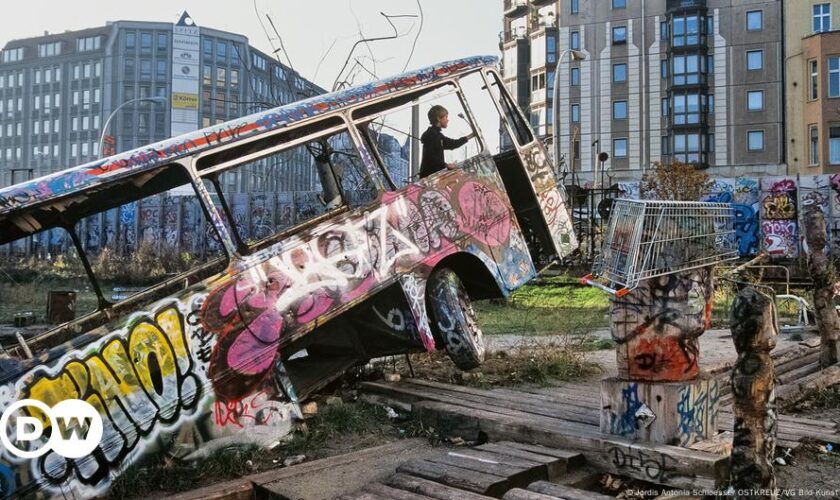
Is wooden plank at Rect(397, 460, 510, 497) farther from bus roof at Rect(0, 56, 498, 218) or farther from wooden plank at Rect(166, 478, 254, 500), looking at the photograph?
bus roof at Rect(0, 56, 498, 218)

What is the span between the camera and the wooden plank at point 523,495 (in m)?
4.38

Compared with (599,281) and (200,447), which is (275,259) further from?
(599,281)

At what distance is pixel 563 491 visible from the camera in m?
4.54

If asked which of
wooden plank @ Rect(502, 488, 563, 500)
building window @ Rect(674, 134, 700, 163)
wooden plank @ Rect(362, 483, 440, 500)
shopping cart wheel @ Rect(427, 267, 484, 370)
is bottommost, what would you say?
wooden plank @ Rect(362, 483, 440, 500)

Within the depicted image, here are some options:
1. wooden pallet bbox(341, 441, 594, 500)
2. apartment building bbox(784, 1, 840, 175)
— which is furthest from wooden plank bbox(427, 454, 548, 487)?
apartment building bbox(784, 1, 840, 175)

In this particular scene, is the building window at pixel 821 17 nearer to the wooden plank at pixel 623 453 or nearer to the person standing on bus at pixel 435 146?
the person standing on bus at pixel 435 146

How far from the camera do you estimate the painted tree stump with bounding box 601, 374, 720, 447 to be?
16.4ft

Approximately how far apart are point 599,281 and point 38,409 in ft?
12.7

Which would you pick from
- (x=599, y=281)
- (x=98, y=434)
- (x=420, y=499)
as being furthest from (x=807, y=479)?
(x=98, y=434)

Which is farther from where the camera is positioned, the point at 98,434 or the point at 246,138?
the point at 246,138

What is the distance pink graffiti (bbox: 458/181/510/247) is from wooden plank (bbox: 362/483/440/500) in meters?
3.42

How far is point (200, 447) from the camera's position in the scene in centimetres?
569

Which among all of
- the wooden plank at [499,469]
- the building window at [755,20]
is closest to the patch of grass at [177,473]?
the wooden plank at [499,469]

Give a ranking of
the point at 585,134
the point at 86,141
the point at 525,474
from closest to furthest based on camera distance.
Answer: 1. the point at 525,474
2. the point at 585,134
3. the point at 86,141
